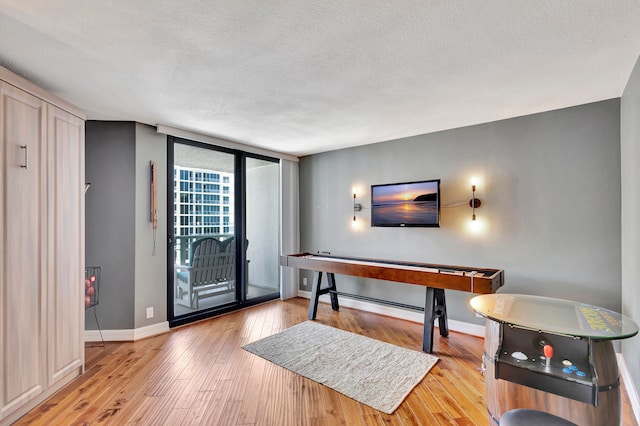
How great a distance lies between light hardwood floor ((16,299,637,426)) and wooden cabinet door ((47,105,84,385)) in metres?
0.29

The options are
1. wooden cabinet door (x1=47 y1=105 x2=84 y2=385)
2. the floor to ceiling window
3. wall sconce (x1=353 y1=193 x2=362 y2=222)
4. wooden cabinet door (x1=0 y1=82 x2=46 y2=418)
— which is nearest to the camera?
wooden cabinet door (x1=0 y1=82 x2=46 y2=418)

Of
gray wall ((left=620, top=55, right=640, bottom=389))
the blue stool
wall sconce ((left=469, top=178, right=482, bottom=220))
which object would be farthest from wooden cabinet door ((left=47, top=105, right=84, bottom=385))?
gray wall ((left=620, top=55, right=640, bottom=389))

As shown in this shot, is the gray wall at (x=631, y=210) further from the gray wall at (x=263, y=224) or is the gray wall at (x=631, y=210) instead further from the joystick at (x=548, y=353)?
the gray wall at (x=263, y=224)

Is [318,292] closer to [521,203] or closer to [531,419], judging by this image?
[521,203]

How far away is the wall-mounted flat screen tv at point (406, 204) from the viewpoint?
369 cm

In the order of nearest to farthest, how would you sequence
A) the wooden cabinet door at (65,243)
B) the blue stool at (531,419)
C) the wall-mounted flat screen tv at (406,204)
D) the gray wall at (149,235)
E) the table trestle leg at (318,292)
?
the blue stool at (531,419)
the wooden cabinet door at (65,243)
the gray wall at (149,235)
the wall-mounted flat screen tv at (406,204)
the table trestle leg at (318,292)

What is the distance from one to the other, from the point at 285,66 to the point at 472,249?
2.86 m

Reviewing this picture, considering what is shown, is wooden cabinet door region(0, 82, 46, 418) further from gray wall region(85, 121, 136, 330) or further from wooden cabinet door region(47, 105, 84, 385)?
gray wall region(85, 121, 136, 330)

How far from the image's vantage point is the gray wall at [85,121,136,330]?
3301 millimetres

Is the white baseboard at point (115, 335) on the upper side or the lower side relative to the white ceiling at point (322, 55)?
lower

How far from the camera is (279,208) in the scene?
5.00 meters

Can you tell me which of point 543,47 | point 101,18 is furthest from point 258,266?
point 543,47

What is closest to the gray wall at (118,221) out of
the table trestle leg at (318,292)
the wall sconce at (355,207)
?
the table trestle leg at (318,292)

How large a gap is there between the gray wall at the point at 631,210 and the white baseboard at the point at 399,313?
1.24 m
